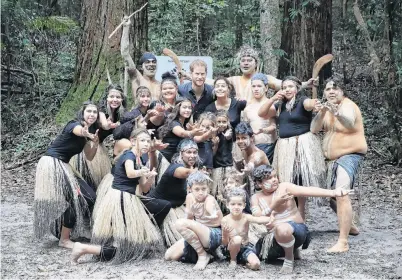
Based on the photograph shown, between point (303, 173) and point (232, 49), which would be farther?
point (232, 49)

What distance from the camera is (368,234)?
4.79 meters

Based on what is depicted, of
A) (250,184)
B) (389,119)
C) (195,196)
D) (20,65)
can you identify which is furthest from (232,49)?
(195,196)

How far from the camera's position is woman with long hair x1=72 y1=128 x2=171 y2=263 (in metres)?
3.98

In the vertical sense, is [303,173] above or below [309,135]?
below

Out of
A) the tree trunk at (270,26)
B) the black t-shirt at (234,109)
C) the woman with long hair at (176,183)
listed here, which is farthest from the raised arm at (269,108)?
the tree trunk at (270,26)

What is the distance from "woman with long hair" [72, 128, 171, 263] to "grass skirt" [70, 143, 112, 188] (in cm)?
63

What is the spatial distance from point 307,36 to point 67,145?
4833 mm

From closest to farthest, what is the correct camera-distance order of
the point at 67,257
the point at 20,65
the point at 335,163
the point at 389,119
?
the point at 67,257 < the point at 335,163 < the point at 389,119 < the point at 20,65

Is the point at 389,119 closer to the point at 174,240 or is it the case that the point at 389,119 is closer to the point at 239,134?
the point at 239,134

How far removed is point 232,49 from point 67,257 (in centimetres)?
864

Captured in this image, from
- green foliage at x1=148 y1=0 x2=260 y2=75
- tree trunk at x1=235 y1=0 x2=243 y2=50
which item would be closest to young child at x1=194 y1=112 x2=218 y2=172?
green foliage at x1=148 y1=0 x2=260 y2=75

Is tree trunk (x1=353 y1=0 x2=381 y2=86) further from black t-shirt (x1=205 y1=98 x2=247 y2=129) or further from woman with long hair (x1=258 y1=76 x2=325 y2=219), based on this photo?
black t-shirt (x1=205 y1=98 x2=247 y2=129)

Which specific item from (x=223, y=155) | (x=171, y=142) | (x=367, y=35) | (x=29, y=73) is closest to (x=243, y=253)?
(x=223, y=155)

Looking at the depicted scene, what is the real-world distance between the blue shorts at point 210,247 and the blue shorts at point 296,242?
29cm
